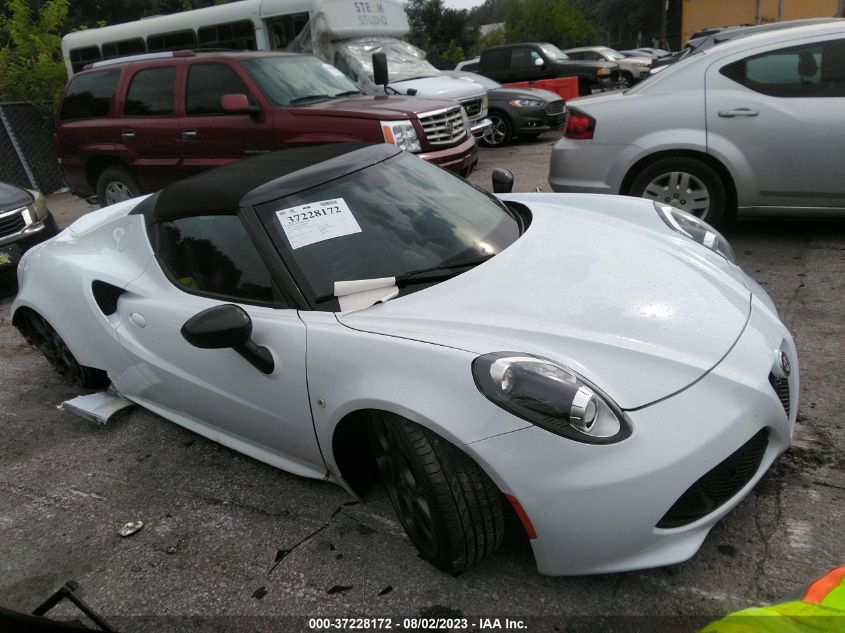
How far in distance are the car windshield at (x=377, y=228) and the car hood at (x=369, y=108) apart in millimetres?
3082

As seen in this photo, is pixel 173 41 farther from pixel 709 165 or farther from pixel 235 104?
pixel 709 165

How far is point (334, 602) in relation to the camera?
6.86ft

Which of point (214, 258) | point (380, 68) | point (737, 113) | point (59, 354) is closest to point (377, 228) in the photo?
point (214, 258)

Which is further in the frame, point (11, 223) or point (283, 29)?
point (283, 29)

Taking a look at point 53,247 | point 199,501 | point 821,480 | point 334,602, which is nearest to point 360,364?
point 334,602

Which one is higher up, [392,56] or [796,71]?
[392,56]

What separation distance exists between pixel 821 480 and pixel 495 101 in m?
Answer: 9.39

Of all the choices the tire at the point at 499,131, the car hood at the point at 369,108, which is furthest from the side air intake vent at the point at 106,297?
the tire at the point at 499,131

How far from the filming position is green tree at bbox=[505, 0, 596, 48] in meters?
40.5

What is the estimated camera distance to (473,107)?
380 inches

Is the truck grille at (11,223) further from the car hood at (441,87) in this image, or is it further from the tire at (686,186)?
the tire at (686,186)

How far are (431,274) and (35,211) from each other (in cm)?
538

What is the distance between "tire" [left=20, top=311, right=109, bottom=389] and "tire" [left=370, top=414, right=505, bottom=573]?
85.7 inches

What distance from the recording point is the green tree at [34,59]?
1186 cm
